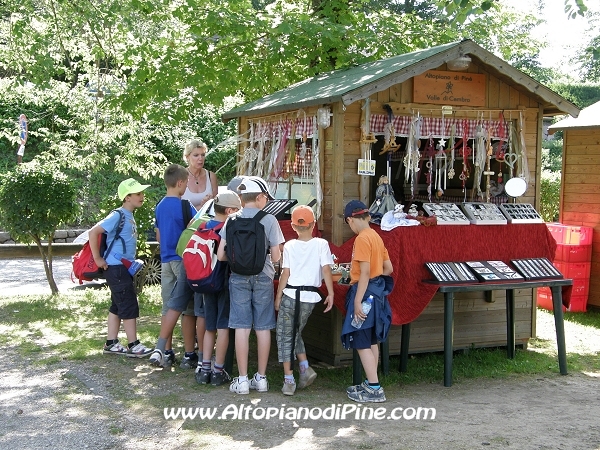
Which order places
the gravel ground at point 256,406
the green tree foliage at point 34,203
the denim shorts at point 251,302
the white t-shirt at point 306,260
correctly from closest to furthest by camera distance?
the gravel ground at point 256,406
the white t-shirt at point 306,260
the denim shorts at point 251,302
the green tree foliage at point 34,203

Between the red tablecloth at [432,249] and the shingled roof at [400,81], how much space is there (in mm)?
1252

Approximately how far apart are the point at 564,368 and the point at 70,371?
453 centimetres

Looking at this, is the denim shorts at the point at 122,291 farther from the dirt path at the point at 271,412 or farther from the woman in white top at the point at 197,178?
the woman in white top at the point at 197,178

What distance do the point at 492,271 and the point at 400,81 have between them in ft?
6.26

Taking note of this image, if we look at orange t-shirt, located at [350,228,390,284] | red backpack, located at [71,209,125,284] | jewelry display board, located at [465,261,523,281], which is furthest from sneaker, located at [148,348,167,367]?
jewelry display board, located at [465,261,523,281]

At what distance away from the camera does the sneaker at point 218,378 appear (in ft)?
20.4

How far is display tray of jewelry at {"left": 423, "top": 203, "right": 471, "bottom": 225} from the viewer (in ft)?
22.6

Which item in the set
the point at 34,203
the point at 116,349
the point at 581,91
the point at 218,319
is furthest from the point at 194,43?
the point at 581,91

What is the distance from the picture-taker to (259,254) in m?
5.86

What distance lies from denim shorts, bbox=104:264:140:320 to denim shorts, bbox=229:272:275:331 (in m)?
1.42

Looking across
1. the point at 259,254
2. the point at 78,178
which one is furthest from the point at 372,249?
the point at 78,178

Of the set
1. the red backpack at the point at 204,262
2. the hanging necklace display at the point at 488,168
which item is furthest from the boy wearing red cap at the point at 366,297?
the hanging necklace display at the point at 488,168

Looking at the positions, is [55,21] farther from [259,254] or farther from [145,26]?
[259,254]

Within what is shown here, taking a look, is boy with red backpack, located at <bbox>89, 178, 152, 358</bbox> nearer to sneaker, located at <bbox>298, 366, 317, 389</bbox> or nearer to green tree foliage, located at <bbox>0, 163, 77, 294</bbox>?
sneaker, located at <bbox>298, 366, 317, 389</bbox>
